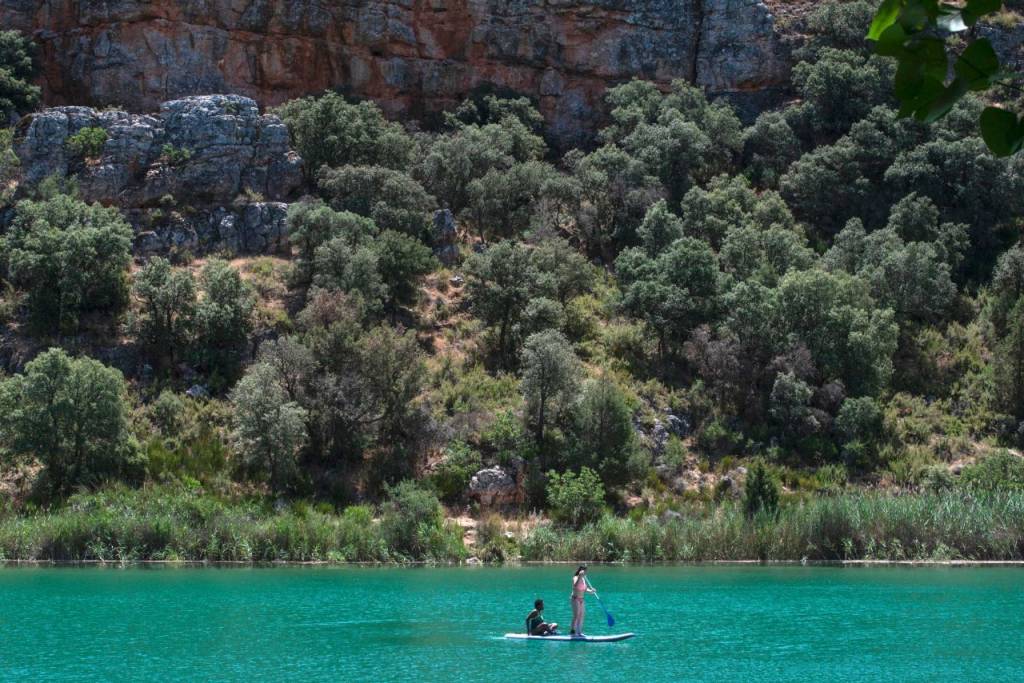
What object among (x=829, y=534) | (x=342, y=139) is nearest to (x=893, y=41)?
(x=829, y=534)

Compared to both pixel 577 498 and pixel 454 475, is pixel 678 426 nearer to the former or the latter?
pixel 577 498

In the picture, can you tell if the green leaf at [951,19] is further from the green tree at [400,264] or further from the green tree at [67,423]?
the green tree at [400,264]

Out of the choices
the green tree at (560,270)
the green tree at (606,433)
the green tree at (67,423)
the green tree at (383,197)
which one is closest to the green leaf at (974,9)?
the green tree at (606,433)

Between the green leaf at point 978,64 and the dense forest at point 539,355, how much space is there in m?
40.4

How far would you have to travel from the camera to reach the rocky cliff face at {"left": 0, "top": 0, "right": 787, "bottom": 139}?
7588cm

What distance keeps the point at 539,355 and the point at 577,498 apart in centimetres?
754

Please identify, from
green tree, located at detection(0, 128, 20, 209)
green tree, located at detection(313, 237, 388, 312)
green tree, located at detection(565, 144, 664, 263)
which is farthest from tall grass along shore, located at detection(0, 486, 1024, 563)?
green tree, located at detection(565, 144, 664, 263)

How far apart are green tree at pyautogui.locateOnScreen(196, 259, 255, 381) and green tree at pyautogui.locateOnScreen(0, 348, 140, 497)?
25.1ft

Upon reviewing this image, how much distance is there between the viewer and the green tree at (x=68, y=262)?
180 ft

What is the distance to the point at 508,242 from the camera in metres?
60.2

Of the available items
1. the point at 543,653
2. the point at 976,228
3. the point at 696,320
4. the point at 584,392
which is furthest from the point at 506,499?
the point at 976,228

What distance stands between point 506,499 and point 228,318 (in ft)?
52.0

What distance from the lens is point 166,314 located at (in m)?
55.4

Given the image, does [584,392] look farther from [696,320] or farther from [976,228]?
[976,228]
